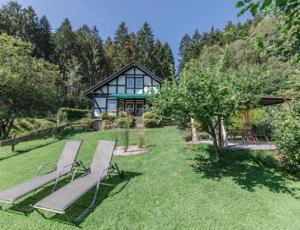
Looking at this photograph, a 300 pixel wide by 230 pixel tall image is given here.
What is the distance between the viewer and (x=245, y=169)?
7.25 meters

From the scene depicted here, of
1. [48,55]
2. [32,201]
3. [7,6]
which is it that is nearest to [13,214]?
[32,201]

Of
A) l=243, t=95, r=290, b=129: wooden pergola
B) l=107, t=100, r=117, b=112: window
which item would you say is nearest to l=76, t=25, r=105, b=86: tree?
l=107, t=100, r=117, b=112: window

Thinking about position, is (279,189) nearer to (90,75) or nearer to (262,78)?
(262,78)

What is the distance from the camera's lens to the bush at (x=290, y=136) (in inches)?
273

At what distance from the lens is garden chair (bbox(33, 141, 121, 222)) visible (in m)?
4.16

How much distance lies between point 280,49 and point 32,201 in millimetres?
5761

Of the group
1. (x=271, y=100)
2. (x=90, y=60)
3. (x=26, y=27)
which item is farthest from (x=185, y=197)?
(x=26, y=27)

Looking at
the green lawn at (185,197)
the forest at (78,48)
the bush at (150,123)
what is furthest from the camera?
the forest at (78,48)

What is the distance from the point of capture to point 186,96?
260 inches

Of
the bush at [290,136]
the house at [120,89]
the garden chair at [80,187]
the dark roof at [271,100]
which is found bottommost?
the garden chair at [80,187]

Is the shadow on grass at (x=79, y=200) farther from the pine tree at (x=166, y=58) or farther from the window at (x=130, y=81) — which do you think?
the pine tree at (x=166, y=58)

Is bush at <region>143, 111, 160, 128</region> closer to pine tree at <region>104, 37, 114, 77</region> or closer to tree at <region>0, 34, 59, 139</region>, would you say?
tree at <region>0, 34, 59, 139</region>

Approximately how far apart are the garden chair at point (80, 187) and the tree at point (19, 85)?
12.5m

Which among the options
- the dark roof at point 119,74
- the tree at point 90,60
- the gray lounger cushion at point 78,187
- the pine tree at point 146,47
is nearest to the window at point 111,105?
the dark roof at point 119,74
